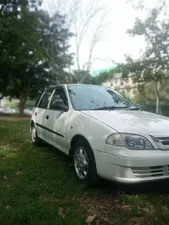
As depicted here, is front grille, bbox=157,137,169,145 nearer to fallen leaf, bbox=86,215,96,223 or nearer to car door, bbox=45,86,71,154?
fallen leaf, bbox=86,215,96,223

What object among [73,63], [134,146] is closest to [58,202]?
[134,146]

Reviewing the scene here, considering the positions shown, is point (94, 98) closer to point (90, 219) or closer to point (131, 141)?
point (131, 141)

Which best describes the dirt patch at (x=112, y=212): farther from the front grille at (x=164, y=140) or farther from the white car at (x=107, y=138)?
the front grille at (x=164, y=140)

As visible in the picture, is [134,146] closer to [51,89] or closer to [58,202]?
[58,202]

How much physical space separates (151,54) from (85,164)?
556 inches

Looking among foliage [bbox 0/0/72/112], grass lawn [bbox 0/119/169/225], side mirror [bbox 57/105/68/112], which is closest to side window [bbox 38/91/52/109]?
side mirror [bbox 57/105/68/112]

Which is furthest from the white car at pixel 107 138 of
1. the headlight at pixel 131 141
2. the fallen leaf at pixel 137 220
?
the fallen leaf at pixel 137 220

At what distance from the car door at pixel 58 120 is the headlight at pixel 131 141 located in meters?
1.34

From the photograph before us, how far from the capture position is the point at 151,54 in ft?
53.3

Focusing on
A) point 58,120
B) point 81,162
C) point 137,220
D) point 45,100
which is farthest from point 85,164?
point 45,100

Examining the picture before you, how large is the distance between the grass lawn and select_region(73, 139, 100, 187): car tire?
135 millimetres

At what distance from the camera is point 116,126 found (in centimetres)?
333

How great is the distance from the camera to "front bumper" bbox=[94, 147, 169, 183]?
305 cm

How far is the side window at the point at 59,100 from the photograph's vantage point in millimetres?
4630
